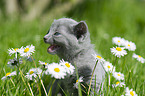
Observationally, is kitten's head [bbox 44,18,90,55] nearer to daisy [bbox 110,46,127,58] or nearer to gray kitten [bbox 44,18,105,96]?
gray kitten [bbox 44,18,105,96]

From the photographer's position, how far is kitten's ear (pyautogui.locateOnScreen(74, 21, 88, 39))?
1.30 m

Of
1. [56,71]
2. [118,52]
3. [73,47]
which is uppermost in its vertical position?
[73,47]

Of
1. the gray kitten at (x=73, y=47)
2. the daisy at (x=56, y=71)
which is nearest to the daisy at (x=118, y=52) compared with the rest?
the gray kitten at (x=73, y=47)

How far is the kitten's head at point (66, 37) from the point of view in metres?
1.31

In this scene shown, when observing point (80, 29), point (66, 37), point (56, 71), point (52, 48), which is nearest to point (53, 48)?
point (52, 48)

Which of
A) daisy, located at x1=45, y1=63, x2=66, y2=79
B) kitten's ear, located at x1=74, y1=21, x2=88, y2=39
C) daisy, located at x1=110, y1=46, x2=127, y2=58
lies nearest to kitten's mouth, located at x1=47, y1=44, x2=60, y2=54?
kitten's ear, located at x1=74, y1=21, x2=88, y2=39

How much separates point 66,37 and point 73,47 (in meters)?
0.09

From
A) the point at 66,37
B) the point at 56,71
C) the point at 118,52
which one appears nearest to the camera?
the point at 56,71

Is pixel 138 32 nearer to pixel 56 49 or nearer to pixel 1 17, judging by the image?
pixel 1 17

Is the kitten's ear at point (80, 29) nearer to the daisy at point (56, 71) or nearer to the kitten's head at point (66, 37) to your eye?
the kitten's head at point (66, 37)

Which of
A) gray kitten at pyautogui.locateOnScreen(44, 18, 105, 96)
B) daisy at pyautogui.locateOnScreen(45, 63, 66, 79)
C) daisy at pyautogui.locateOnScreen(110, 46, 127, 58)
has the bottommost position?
daisy at pyautogui.locateOnScreen(45, 63, 66, 79)

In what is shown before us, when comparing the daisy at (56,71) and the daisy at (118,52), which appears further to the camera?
the daisy at (118,52)

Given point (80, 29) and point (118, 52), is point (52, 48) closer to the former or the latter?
point (80, 29)

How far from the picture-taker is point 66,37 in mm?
1328
